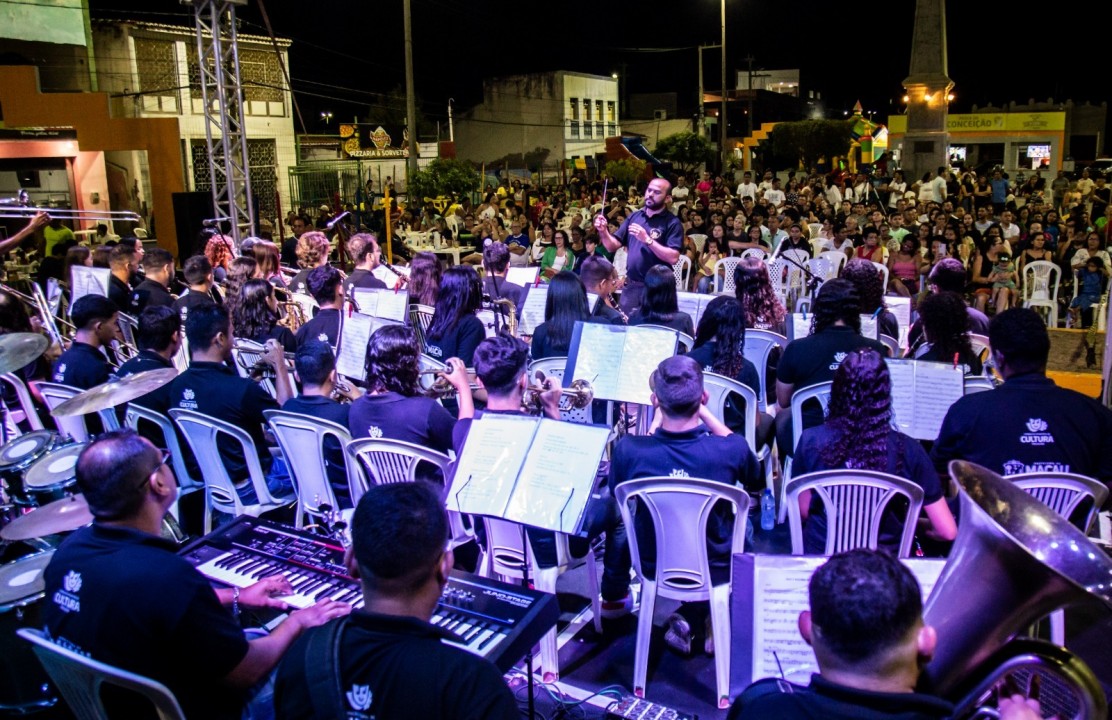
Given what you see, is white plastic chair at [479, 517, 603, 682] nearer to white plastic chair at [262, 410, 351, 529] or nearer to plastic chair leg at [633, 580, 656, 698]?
plastic chair leg at [633, 580, 656, 698]

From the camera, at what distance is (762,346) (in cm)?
620

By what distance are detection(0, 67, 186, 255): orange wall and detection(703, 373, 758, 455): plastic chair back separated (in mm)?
14359

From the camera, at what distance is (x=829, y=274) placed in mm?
10266

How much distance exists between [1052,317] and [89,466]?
33.7 ft

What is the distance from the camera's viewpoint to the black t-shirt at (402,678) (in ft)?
6.10

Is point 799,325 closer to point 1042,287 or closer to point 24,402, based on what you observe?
point 1042,287

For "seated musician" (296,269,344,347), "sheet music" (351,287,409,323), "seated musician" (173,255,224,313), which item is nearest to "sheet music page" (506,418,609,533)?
"seated musician" (296,269,344,347)

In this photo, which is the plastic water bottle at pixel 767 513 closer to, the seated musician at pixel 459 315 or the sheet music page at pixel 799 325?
the sheet music page at pixel 799 325

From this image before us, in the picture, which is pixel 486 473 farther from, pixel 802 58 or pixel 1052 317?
pixel 802 58

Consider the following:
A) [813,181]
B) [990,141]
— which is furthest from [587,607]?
[990,141]

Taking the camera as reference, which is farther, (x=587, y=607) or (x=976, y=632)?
(x=587, y=607)

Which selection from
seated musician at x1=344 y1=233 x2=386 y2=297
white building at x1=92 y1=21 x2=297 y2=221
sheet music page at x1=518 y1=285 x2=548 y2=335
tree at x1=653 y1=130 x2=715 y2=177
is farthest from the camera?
tree at x1=653 y1=130 x2=715 y2=177

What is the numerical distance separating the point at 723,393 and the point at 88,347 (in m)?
4.10

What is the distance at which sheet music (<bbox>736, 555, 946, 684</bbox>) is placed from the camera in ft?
7.82
